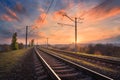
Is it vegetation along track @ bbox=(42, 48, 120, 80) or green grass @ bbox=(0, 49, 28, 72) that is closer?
vegetation along track @ bbox=(42, 48, 120, 80)

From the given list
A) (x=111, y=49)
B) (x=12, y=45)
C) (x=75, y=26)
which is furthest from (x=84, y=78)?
(x=12, y=45)

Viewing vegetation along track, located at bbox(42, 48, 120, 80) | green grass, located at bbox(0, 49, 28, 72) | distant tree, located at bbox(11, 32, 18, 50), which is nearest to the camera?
vegetation along track, located at bbox(42, 48, 120, 80)

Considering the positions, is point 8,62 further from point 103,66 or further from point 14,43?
point 14,43

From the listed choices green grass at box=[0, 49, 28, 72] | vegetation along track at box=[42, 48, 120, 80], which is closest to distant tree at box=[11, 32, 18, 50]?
green grass at box=[0, 49, 28, 72]

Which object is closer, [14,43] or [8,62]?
[8,62]

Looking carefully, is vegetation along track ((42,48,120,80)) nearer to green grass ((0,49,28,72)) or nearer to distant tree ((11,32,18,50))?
green grass ((0,49,28,72))

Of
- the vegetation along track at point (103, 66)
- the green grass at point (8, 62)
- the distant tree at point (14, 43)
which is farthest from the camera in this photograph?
the distant tree at point (14, 43)

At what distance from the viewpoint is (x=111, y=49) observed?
28094 millimetres

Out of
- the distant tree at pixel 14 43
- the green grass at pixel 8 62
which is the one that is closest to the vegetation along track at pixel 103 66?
the green grass at pixel 8 62

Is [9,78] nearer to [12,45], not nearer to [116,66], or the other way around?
[116,66]

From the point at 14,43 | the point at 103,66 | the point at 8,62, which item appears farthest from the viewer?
the point at 14,43

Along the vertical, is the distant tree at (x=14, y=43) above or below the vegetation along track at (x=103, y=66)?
above

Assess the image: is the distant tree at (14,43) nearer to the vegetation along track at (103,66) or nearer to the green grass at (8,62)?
the green grass at (8,62)

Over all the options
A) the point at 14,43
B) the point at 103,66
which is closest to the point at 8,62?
the point at 103,66
